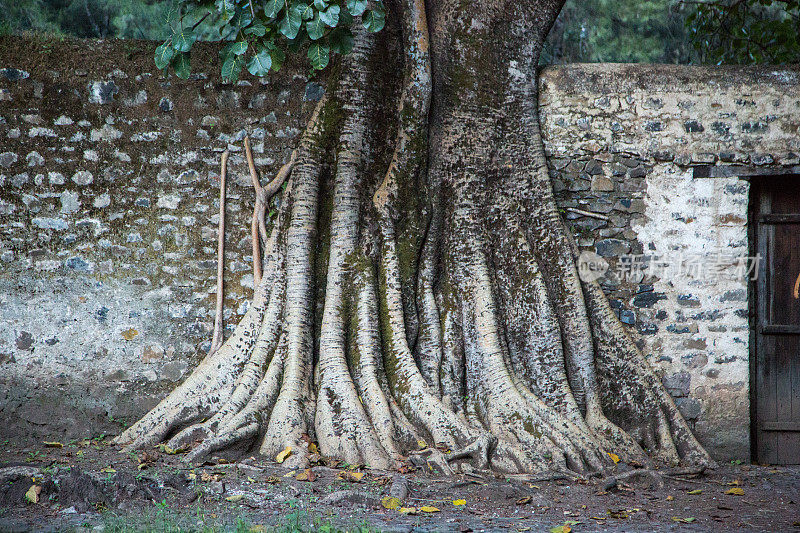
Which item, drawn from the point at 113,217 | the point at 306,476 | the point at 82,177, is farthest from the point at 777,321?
the point at 82,177

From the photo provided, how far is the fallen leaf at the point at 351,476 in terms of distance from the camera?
382cm

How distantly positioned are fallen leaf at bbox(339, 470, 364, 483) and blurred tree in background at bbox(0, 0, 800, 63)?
5873mm

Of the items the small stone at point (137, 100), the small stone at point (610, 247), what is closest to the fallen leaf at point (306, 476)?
the small stone at point (610, 247)

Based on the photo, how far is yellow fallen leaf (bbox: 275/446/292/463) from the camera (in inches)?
161

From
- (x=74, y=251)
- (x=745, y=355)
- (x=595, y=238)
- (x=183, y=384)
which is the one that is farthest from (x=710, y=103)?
(x=74, y=251)

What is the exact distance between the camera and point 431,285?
4.84m

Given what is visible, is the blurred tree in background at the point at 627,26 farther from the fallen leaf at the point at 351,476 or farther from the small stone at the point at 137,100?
the fallen leaf at the point at 351,476

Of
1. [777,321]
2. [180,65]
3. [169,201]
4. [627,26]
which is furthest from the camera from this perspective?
[627,26]

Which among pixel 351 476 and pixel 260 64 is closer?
pixel 351 476

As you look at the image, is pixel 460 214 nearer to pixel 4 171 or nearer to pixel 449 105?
pixel 449 105

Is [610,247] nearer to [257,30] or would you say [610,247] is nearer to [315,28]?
[315,28]

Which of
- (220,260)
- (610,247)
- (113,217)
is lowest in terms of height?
(220,260)

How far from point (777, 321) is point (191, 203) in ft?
14.7

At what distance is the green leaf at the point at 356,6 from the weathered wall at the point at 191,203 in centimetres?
126
